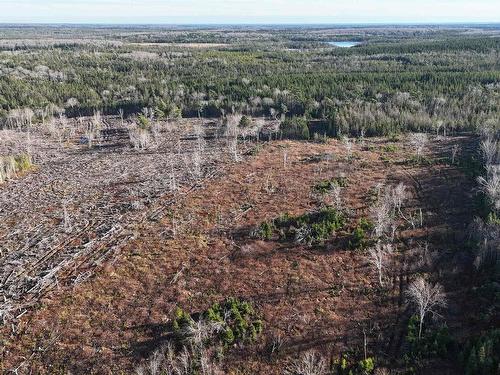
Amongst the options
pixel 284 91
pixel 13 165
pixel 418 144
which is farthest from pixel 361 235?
pixel 284 91

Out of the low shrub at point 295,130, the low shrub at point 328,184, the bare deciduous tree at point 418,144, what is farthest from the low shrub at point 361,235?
the low shrub at point 295,130

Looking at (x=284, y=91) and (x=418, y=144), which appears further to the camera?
(x=284, y=91)

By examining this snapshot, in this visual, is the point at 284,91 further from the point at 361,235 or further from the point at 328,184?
the point at 361,235

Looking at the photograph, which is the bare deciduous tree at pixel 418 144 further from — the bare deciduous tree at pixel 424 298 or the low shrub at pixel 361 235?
the bare deciduous tree at pixel 424 298

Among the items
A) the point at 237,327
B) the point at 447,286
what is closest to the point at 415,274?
the point at 447,286

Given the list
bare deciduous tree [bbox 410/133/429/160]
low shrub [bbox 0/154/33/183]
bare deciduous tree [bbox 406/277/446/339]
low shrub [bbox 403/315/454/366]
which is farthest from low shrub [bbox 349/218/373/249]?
low shrub [bbox 0/154/33/183]

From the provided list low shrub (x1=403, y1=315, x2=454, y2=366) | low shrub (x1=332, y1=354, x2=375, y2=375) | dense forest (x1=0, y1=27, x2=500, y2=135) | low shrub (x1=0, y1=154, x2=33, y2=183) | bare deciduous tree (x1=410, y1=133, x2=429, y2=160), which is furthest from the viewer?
dense forest (x1=0, y1=27, x2=500, y2=135)

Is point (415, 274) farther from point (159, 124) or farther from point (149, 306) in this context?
point (159, 124)

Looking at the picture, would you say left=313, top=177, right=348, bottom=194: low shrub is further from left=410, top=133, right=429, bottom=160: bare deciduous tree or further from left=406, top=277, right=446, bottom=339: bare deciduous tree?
left=406, top=277, right=446, bottom=339: bare deciduous tree
